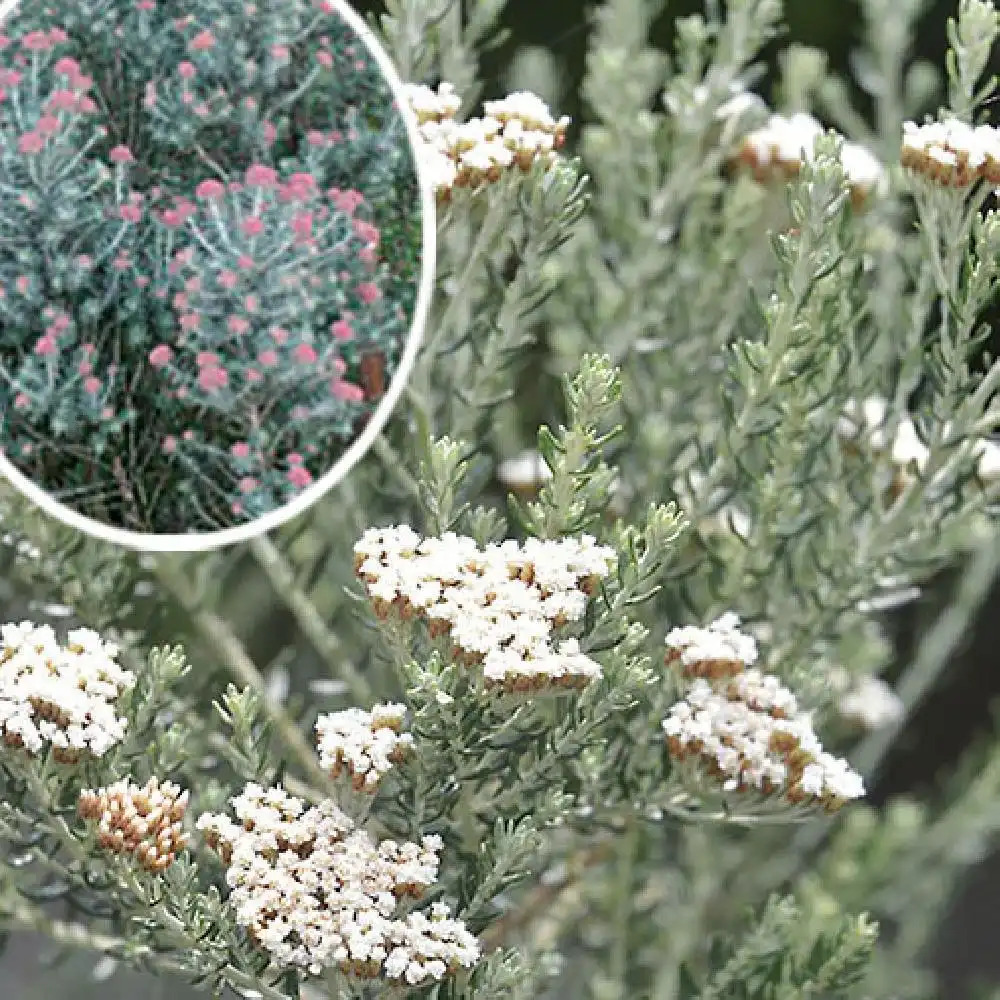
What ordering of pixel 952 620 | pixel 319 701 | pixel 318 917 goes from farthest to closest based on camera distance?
pixel 952 620
pixel 319 701
pixel 318 917

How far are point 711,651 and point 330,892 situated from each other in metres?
0.15

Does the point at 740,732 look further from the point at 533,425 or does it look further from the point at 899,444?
A: the point at 533,425

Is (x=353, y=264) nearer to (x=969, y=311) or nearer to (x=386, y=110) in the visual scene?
(x=386, y=110)

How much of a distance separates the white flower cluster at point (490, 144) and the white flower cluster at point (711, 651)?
0.53 ft

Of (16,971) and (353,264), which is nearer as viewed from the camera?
(353,264)

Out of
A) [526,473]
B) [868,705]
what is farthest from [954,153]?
[868,705]

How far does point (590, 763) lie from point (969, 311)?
20cm

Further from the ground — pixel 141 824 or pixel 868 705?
pixel 141 824

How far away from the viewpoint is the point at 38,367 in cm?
56

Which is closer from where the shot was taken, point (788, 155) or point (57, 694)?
point (57, 694)

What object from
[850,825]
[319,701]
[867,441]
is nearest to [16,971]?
[319,701]

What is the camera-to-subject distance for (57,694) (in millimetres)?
470

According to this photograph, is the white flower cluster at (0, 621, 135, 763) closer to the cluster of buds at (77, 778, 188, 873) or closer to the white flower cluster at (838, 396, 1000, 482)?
the cluster of buds at (77, 778, 188, 873)

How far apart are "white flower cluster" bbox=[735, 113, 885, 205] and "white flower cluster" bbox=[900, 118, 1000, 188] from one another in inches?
4.9
